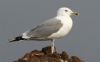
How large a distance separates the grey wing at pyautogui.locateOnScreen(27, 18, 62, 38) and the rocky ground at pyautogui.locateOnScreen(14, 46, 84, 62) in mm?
1182

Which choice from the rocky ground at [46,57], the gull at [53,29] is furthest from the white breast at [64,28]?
the rocky ground at [46,57]

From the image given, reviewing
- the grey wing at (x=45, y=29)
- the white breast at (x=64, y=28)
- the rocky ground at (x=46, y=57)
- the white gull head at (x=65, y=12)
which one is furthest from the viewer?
the white gull head at (x=65, y=12)

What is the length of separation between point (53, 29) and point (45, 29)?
0.29m

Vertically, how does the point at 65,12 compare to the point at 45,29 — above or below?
above

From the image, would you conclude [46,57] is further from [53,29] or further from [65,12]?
[65,12]

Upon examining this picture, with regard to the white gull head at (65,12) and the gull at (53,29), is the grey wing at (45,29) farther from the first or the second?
the white gull head at (65,12)

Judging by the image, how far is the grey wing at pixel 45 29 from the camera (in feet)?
49.5

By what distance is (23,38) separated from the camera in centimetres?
1485

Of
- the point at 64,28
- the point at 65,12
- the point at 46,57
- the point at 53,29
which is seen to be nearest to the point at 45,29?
the point at 53,29

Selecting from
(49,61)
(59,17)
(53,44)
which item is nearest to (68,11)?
(59,17)

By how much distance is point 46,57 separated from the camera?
43.6 ft

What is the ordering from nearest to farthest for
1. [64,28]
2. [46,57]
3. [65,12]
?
[46,57]
[64,28]
[65,12]

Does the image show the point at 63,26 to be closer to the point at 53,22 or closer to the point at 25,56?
the point at 53,22

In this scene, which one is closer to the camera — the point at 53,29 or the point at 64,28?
the point at 64,28
